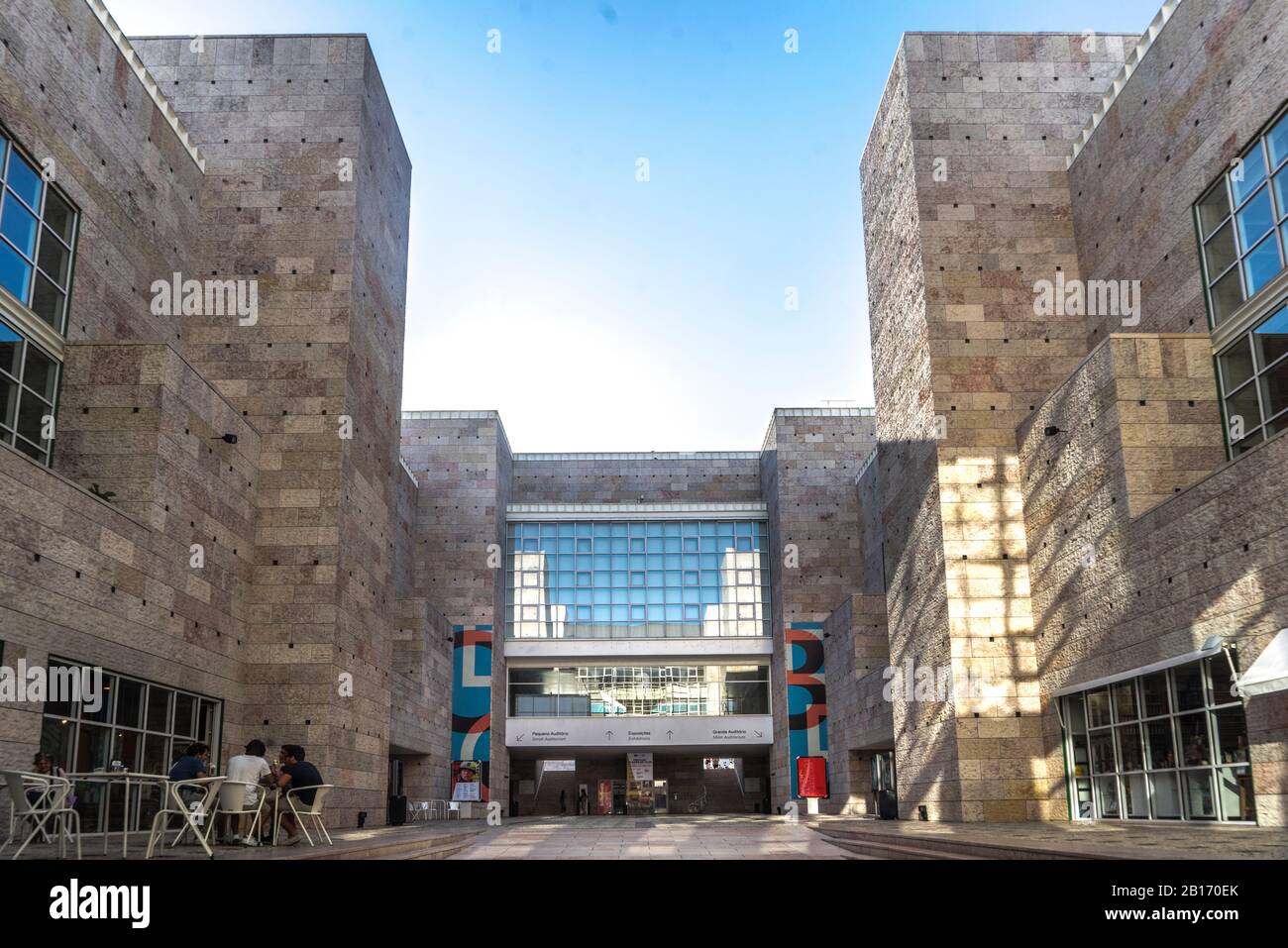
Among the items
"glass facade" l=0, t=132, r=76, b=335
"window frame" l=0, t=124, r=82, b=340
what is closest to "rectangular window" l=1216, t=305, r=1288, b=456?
"window frame" l=0, t=124, r=82, b=340

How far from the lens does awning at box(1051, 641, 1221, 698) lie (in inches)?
707

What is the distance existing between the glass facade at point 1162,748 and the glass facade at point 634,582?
35.4m

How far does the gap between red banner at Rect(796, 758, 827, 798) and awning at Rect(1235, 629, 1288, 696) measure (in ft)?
95.3

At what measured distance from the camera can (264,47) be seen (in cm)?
2891

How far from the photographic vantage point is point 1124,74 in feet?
82.9

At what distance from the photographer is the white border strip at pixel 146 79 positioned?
73.0ft

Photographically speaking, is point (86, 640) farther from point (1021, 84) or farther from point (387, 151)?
point (1021, 84)

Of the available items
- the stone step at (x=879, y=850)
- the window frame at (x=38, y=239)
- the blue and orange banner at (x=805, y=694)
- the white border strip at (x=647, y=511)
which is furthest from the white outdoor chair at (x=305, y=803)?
the white border strip at (x=647, y=511)

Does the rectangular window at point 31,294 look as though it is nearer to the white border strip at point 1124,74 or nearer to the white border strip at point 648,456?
the white border strip at point 1124,74

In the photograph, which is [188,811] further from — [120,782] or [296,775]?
[120,782]

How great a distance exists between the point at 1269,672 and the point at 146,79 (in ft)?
79.6

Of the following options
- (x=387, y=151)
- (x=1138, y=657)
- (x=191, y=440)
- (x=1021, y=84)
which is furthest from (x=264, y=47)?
(x=1138, y=657)

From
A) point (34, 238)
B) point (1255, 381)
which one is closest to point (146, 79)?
point (34, 238)

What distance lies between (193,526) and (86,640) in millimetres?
4649
